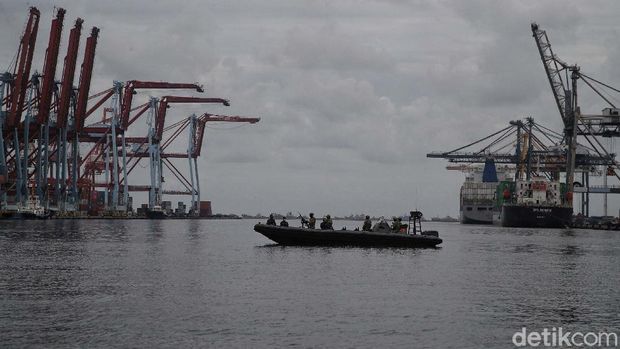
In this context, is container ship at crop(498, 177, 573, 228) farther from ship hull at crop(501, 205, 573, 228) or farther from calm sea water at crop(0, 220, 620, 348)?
calm sea water at crop(0, 220, 620, 348)

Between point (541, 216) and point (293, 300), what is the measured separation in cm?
11595

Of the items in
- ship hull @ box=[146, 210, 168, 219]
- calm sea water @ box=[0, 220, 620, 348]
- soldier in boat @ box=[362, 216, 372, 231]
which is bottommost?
calm sea water @ box=[0, 220, 620, 348]

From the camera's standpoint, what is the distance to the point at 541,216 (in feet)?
456

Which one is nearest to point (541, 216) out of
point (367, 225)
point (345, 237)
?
point (367, 225)

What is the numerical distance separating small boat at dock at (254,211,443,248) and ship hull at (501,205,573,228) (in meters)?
84.2

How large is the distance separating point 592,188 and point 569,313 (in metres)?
143

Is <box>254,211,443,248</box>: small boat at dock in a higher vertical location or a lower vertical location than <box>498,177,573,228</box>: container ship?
lower

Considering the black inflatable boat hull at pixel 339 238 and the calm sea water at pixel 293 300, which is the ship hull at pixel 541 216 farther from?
the calm sea water at pixel 293 300

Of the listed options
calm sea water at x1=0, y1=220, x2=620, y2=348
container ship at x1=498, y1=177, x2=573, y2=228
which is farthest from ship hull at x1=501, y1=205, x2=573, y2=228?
calm sea water at x1=0, y1=220, x2=620, y2=348

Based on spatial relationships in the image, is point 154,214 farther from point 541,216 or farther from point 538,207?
point 541,216

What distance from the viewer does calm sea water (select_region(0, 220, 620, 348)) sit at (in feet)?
74.7

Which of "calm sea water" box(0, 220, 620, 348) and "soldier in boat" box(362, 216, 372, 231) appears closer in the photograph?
"calm sea water" box(0, 220, 620, 348)

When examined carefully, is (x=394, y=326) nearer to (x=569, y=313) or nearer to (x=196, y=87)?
(x=569, y=313)

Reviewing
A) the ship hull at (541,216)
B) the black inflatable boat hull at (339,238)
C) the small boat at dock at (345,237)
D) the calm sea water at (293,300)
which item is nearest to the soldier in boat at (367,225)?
the small boat at dock at (345,237)
